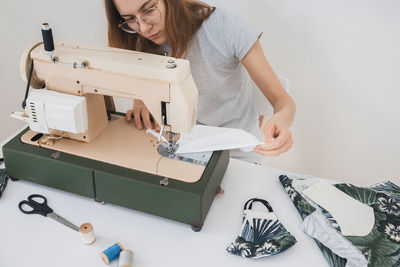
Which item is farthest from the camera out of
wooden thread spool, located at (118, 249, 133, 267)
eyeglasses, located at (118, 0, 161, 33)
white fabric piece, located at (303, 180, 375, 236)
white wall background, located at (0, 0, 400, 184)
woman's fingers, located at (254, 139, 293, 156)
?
white wall background, located at (0, 0, 400, 184)

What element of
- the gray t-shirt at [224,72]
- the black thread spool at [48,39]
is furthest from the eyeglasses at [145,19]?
the black thread spool at [48,39]

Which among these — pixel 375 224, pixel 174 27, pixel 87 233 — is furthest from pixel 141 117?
pixel 375 224

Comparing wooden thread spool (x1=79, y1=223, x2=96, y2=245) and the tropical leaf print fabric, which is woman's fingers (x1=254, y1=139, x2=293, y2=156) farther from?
wooden thread spool (x1=79, y1=223, x2=96, y2=245)

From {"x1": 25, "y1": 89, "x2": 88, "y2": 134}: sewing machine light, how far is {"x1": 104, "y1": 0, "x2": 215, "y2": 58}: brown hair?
451 millimetres

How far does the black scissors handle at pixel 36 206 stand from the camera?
1238mm

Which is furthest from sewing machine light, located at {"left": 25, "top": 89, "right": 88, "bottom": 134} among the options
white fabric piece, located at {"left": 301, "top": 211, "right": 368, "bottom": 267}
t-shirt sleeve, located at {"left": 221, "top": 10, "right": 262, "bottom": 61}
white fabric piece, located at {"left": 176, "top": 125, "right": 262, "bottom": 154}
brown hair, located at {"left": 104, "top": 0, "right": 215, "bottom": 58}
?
white fabric piece, located at {"left": 301, "top": 211, "right": 368, "bottom": 267}

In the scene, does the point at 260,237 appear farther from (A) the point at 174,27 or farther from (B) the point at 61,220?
(A) the point at 174,27

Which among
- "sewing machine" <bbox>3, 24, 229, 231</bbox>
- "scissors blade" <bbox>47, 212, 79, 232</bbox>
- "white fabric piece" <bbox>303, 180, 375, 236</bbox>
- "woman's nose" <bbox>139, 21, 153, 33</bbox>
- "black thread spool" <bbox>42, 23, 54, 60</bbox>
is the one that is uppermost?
"black thread spool" <bbox>42, 23, 54, 60</bbox>

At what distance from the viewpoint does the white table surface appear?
111 cm

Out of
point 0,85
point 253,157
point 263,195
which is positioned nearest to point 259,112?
point 253,157

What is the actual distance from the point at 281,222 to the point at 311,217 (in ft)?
0.33

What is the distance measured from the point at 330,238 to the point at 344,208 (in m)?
0.14

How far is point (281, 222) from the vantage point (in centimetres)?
124

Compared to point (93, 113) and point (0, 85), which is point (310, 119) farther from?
point (0, 85)
